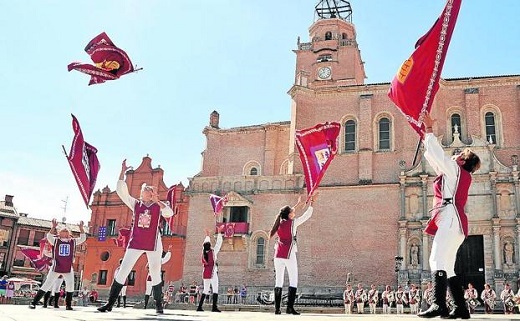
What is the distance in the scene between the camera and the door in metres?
27.9

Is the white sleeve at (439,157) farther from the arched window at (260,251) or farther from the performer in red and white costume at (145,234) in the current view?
the arched window at (260,251)

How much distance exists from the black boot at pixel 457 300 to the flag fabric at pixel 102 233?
38.1m

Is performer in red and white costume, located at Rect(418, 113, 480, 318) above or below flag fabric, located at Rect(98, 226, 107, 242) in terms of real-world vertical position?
below

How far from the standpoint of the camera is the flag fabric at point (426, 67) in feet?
26.9

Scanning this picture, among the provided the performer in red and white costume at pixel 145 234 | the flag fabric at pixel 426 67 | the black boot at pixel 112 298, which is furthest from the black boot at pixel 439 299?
the black boot at pixel 112 298

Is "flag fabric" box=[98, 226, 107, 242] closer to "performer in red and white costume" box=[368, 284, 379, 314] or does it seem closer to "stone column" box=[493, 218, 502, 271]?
"performer in red and white costume" box=[368, 284, 379, 314]

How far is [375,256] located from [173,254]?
50.6ft

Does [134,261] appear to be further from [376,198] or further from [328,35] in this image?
[328,35]

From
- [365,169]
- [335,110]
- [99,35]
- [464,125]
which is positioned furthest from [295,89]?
[99,35]

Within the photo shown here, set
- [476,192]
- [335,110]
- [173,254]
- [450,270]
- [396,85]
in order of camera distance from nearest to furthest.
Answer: [450,270] → [396,85] → [476,192] → [335,110] → [173,254]

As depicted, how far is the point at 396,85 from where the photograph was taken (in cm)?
850

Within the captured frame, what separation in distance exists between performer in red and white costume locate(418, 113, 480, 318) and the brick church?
→ 2261cm

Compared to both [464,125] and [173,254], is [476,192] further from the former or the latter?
[173,254]

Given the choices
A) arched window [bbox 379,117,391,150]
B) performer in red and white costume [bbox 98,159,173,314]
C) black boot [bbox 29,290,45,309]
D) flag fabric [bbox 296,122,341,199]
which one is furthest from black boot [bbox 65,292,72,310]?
arched window [bbox 379,117,391,150]
